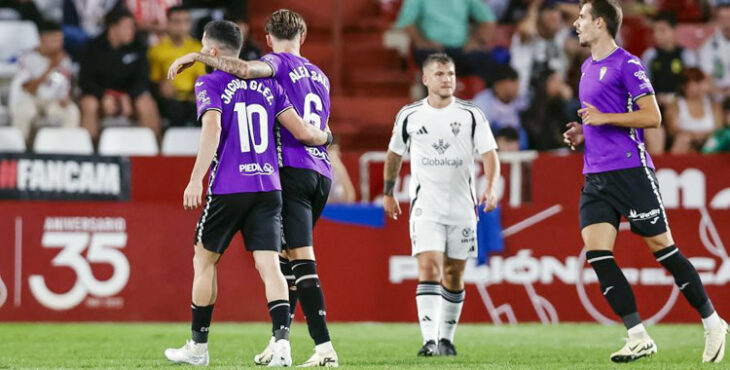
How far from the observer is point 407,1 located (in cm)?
1767

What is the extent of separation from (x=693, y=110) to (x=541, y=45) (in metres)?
2.15

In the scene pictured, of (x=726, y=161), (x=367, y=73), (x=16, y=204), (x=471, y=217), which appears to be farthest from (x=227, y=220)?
(x=367, y=73)

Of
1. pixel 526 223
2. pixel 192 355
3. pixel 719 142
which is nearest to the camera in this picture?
pixel 192 355

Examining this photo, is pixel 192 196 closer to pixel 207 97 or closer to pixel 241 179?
pixel 241 179

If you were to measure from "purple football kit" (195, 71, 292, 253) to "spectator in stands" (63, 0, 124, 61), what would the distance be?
10184 mm

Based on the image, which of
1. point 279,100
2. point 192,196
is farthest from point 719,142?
point 192,196

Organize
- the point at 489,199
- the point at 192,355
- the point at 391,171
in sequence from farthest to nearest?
1. the point at 391,171
2. the point at 489,199
3. the point at 192,355

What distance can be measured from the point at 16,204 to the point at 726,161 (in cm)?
740

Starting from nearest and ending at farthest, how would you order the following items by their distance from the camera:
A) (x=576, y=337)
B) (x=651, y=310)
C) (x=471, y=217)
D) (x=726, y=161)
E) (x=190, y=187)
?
(x=190, y=187)
(x=471, y=217)
(x=576, y=337)
(x=651, y=310)
(x=726, y=161)

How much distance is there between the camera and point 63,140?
52.7ft

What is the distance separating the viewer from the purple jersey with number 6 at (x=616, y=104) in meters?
8.65

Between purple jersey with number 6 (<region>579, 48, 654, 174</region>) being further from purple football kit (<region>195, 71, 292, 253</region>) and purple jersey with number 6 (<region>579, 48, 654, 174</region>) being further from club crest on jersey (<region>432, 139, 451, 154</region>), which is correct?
purple football kit (<region>195, 71, 292, 253</region>)

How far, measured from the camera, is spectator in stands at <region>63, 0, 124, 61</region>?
706 inches

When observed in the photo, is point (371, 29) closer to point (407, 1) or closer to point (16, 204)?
point (407, 1)
